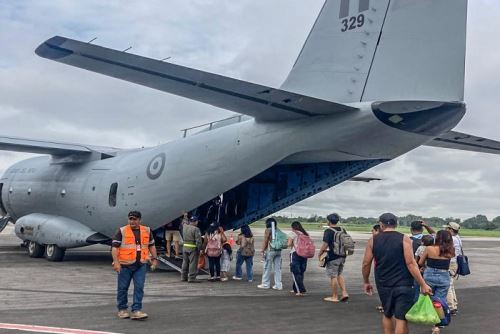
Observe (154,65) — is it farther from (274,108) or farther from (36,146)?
(36,146)

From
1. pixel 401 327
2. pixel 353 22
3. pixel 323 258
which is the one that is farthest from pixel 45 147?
pixel 401 327

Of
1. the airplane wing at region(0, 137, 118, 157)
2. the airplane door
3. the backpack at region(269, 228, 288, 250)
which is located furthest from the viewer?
the airplane wing at region(0, 137, 118, 157)

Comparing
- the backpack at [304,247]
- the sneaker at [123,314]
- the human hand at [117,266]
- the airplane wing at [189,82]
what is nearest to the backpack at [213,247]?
the backpack at [304,247]

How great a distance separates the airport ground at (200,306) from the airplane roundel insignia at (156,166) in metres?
2.75

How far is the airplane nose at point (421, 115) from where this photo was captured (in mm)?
9086

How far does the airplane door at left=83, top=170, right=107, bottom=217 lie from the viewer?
618 inches

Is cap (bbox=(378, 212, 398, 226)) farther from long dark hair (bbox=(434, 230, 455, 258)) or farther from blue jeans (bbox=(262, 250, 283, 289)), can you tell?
blue jeans (bbox=(262, 250, 283, 289))

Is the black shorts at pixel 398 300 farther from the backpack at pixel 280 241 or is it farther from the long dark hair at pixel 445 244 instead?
the backpack at pixel 280 241

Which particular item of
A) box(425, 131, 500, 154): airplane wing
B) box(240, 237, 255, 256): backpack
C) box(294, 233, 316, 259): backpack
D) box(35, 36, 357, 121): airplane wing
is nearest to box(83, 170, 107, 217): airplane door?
box(240, 237, 255, 256): backpack

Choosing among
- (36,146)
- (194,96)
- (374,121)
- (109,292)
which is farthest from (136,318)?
(36,146)

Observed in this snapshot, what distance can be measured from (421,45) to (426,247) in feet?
12.8

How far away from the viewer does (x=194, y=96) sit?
9.13 meters

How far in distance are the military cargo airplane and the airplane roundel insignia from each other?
0.15 feet

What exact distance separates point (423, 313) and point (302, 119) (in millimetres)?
5506
